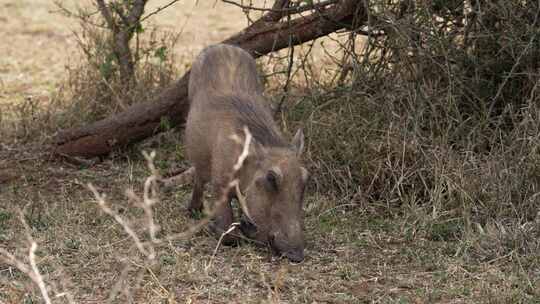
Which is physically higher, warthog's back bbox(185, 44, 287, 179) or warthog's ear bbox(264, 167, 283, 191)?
warthog's back bbox(185, 44, 287, 179)

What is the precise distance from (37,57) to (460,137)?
5343mm

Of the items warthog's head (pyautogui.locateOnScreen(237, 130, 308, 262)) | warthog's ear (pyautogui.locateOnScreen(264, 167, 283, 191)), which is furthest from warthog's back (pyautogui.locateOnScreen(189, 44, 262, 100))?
warthog's ear (pyautogui.locateOnScreen(264, 167, 283, 191))

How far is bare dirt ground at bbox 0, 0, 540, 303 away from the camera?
4180 mm

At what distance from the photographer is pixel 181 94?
632 cm

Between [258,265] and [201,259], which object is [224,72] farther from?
[258,265]

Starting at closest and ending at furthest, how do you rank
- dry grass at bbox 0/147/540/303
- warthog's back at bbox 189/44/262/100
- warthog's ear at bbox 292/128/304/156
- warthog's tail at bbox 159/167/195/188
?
1. dry grass at bbox 0/147/540/303
2. warthog's ear at bbox 292/128/304/156
3. warthog's back at bbox 189/44/262/100
4. warthog's tail at bbox 159/167/195/188

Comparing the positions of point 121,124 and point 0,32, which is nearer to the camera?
point 121,124

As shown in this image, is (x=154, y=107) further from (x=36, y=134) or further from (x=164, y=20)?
(x=164, y=20)

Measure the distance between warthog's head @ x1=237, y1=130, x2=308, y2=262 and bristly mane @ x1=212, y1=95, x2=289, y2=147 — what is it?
0.12 meters

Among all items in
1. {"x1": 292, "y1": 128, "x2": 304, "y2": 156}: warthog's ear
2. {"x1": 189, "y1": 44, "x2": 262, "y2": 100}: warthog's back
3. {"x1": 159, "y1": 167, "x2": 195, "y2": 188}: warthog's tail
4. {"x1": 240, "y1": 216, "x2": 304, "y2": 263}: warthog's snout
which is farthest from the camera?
{"x1": 159, "y1": 167, "x2": 195, "y2": 188}: warthog's tail

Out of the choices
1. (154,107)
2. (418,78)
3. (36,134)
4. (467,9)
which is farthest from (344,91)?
(36,134)

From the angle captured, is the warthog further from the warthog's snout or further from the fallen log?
the fallen log

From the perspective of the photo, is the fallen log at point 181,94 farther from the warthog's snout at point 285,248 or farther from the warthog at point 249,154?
the warthog's snout at point 285,248

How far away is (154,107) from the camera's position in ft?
20.9
